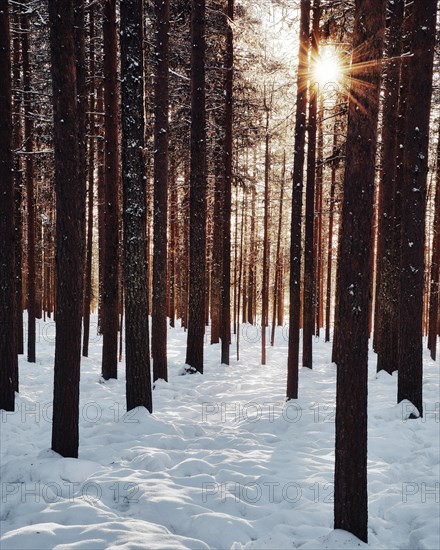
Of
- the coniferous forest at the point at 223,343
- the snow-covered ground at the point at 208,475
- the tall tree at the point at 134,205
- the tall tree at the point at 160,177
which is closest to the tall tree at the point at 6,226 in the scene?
the coniferous forest at the point at 223,343

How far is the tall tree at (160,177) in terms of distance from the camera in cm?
1046

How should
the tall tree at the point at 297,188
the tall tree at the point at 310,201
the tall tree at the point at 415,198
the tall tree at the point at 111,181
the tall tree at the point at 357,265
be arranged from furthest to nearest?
the tall tree at the point at 310,201, the tall tree at the point at 111,181, the tall tree at the point at 297,188, the tall tree at the point at 415,198, the tall tree at the point at 357,265

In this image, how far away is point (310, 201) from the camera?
1259cm

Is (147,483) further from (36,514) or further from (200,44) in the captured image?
(200,44)

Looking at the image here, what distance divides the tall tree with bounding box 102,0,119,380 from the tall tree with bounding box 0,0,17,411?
2.71 metres

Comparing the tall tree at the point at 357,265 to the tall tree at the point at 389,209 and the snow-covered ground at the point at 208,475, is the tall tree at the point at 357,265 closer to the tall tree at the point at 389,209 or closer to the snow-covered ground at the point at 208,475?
the snow-covered ground at the point at 208,475

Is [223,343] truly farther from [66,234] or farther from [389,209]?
[66,234]

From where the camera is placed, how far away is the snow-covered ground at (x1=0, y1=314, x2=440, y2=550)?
455 cm

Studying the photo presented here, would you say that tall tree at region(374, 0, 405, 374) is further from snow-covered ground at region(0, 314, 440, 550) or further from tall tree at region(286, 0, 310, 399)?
tall tree at region(286, 0, 310, 399)

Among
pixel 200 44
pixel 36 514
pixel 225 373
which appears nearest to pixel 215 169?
pixel 200 44

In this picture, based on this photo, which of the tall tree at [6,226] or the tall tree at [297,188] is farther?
the tall tree at [297,188]

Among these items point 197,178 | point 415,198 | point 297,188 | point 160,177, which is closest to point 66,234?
point 160,177

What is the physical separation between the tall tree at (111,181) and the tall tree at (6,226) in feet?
8.89

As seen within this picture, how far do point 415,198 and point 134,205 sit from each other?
546 centimetres
